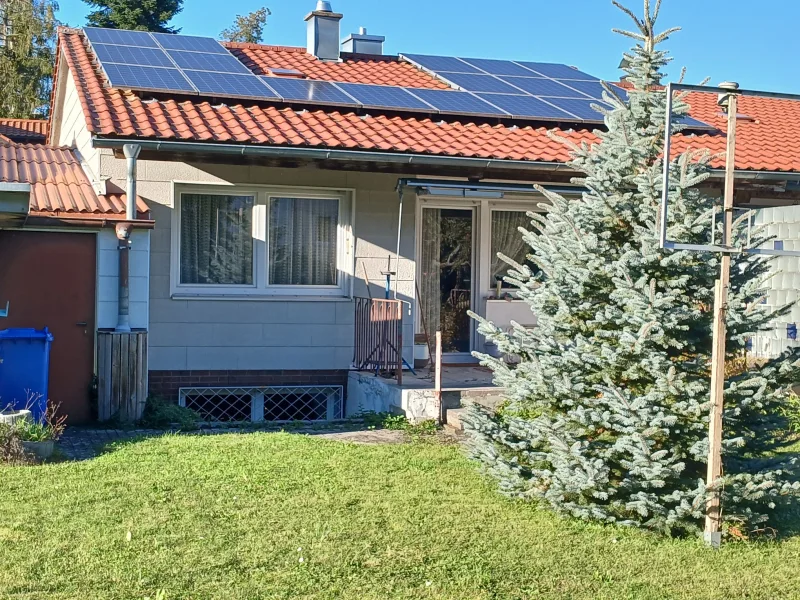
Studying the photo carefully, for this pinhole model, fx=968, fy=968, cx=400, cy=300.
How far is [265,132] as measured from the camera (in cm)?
1102

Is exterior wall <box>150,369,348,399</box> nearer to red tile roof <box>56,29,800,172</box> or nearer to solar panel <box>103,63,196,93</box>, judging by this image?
red tile roof <box>56,29,800,172</box>

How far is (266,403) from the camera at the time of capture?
482 inches

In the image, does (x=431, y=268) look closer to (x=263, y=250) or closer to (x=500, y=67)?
(x=263, y=250)

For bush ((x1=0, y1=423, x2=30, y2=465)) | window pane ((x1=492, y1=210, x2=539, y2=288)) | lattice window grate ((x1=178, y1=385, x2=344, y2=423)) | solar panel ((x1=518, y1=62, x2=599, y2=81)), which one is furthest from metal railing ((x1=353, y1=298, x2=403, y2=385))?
solar panel ((x1=518, y1=62, x2=599, y2=81))

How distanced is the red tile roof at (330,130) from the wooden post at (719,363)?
5519 millimetres

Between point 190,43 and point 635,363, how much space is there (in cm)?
1042

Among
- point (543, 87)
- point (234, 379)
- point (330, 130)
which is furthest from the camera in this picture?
point (543, 87)

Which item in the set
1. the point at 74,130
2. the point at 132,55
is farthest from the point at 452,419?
the point at 74,130

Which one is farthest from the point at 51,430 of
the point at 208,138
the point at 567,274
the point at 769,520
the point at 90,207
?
the point at 769,520

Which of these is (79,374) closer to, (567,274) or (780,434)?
(567,274)

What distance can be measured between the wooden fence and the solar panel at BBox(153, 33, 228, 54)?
18.2 feet

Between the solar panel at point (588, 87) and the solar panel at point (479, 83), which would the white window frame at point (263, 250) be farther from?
the solar panel at point (588, 87)

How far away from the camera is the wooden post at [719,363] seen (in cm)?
593

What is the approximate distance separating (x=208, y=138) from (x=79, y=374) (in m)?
2.87
